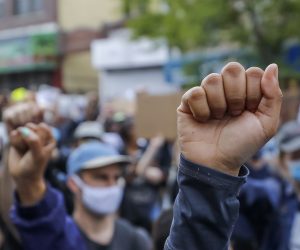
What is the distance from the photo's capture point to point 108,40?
63.0 ft

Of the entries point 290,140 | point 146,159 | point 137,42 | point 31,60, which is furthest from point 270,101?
point 31,60

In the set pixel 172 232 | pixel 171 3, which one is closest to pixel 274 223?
pixel 172 232

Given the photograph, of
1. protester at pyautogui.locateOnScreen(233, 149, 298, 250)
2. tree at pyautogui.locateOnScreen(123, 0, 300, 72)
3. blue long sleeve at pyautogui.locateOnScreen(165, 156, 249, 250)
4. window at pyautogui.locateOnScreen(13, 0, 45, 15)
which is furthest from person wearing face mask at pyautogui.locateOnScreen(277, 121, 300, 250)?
window at pyautogui.locateOnScreen(13, 0, 45, 15)

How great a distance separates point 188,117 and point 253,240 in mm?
2380

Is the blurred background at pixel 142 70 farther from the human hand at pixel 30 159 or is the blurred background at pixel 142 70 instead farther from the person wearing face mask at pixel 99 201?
the human hand at pixel 30 159

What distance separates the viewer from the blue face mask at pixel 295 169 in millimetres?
3198

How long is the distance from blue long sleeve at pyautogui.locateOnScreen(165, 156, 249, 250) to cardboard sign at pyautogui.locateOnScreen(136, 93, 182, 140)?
12.0 ft

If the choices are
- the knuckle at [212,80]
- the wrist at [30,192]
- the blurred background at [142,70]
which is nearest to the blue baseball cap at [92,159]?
the blurred background at [142,70]

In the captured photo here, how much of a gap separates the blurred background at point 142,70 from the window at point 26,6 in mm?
35

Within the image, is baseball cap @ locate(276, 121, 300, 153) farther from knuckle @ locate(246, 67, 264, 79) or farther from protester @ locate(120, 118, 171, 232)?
knuckle @ locate(246, 67, 264, 79)

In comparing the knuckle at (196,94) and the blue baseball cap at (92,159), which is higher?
the knuckle at (196,94)

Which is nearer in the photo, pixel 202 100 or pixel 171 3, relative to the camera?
pixel 202 100

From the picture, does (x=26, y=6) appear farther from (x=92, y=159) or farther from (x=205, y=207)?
(x=205, y=207)

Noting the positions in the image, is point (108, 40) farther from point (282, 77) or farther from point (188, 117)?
point (188, 117)
